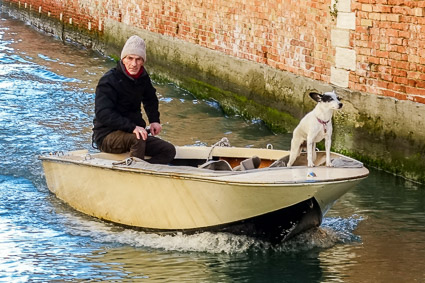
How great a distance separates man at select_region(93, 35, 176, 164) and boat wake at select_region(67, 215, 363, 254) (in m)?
0.61

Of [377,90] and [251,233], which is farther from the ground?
[377,90]

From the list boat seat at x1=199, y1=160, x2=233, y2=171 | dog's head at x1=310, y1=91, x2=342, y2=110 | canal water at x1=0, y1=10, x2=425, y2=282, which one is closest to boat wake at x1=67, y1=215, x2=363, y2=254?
canal water at x1=0, y1=10, x2=425, y2=282

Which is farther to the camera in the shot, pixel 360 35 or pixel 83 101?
pixel 83 101

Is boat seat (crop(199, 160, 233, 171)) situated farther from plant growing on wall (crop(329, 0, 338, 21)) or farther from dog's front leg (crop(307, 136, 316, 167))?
plant growing on wall (crop(329, 0, 338, 21))

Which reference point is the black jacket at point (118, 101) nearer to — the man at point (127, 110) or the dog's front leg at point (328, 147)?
the man at point (127, 110)

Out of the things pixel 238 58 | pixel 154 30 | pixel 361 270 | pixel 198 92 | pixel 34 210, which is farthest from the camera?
pixel 154 30

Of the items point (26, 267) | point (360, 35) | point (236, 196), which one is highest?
point (360, 35)

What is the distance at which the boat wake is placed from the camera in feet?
23.7

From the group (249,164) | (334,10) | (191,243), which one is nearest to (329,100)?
(249,164)

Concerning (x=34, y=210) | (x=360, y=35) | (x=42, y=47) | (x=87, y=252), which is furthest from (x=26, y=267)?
(x=42, y=47)

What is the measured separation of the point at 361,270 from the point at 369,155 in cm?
334

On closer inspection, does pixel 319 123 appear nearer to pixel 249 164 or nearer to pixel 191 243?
pixel 249 164

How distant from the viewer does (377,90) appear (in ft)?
33.2

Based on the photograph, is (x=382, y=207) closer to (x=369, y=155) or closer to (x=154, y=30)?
(x=369, y=155)
